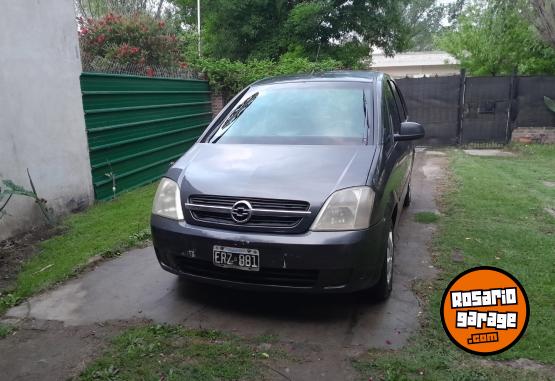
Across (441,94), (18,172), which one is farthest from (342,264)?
(441,94)

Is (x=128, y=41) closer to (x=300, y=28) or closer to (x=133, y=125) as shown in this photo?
(x=133, y=125)

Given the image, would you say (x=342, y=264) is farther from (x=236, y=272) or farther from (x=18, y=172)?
(x=18, y=172)

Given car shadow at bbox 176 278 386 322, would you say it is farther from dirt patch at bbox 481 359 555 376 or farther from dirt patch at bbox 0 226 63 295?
dirt patch at bbox 0 226 63 295

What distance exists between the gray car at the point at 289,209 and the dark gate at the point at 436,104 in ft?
28.8

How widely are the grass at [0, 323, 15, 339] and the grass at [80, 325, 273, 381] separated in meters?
0.82

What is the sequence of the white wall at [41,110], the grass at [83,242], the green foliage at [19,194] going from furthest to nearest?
the white wall at [41,110]
the green foliage at [19,194]
the grass at [83,242]

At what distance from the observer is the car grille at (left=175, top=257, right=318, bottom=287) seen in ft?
10.2

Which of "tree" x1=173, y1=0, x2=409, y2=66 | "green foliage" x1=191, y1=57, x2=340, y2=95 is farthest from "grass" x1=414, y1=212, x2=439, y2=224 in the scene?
"tree" x1=173, y1=0, x2=409, y2=66

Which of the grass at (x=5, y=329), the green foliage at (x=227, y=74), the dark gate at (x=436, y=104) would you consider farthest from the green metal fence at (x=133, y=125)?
the dark gate at (x=436, y=104)

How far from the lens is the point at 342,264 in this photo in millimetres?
3016

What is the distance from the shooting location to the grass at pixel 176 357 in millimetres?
2709

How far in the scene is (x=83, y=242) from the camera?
4980 mm

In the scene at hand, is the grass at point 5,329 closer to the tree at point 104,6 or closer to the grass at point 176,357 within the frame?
the grass at point 176,357

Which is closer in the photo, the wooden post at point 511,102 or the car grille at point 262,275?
the car grille at point 262,275
